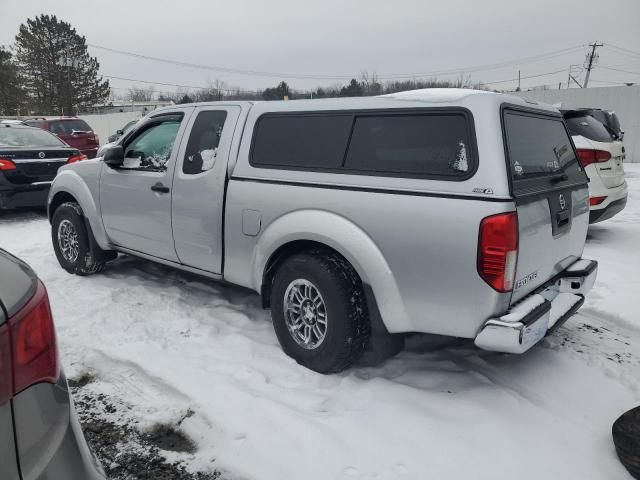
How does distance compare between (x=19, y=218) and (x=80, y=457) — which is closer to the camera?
(x=80, y=457)

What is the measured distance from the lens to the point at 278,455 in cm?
247

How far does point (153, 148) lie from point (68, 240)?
174 centimetres

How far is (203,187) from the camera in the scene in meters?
3.82

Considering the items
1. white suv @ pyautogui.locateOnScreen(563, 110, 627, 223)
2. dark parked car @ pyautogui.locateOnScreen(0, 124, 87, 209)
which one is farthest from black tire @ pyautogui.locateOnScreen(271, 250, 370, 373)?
dark parked car @ pyautogui.locateOnScreen(0, 124, 87, 209)

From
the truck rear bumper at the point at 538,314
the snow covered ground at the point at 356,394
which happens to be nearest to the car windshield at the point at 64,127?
the snow covered ground at the point at 356,394

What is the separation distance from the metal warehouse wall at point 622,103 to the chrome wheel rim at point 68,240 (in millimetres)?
16007

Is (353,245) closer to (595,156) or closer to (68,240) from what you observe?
(68,240)

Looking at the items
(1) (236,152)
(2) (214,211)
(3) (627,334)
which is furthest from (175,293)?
(3) (627,334)

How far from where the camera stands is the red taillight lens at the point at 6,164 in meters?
7.80

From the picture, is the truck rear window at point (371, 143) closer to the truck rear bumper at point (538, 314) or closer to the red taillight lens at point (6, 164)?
the truck rear bumper at point (538, 314)

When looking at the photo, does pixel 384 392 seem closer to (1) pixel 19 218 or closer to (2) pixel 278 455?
(2) pixel 278 455

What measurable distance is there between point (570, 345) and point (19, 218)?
9.06 m

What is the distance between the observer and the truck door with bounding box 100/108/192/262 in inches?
165

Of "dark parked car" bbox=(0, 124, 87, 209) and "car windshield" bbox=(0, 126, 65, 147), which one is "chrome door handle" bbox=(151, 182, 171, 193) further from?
"car windshield" bbox=(0, 126, 65, 147)
